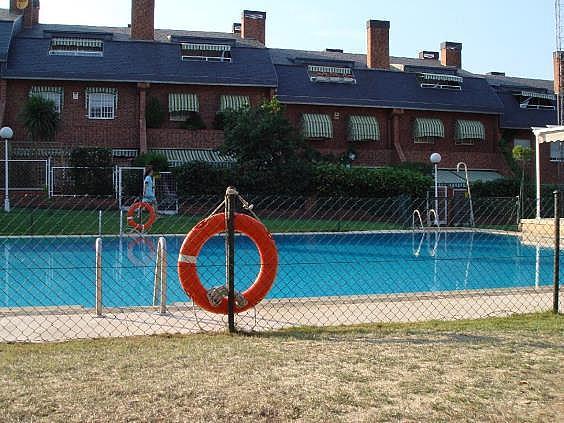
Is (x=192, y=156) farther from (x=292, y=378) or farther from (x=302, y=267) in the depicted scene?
(x=292, y=378)

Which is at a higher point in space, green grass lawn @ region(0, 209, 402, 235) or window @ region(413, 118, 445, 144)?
window @ region(413, 118, 445, 144)

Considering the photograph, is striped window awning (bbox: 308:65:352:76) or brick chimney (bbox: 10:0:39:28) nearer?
brick chimney (bbox: 10:0:39:28)

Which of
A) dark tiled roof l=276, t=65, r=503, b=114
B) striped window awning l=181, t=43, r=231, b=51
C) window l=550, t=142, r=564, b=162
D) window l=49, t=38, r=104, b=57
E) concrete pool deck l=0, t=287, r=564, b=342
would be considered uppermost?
striped window awning l=181, t=43, r=231, b=51

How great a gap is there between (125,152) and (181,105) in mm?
3076

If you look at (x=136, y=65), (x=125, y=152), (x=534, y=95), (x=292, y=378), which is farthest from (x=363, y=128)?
(x=292, y=378)

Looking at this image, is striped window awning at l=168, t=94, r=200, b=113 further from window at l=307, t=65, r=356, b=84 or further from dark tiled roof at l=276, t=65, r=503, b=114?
window at l=307, t=65, r=356, b=84

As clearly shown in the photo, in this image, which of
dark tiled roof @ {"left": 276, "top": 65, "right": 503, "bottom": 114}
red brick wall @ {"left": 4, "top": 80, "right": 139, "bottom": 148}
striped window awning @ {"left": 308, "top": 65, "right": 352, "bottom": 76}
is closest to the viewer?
red brick wall @ {"left": 4, "top": 80, "right": 139, "bottom": 148}

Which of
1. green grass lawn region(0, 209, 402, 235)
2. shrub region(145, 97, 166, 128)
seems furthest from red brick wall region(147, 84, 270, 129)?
green grass lawn region(0, 209, 402, 235)

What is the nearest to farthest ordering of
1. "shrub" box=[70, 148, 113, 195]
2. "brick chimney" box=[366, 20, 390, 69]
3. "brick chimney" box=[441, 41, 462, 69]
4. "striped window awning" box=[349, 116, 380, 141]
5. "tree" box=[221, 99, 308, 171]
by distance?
"shrub" box=[70, 148, 113, 195], "tree" box=[221, 99, 308, 171], "striped window awning" box=[349, 116, 380, 141], "brick chimney" box=[366, 20, 390, 69], "brick chimney" box=[441, 41, 462, 69]

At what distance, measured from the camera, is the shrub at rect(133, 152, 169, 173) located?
79.8 ft

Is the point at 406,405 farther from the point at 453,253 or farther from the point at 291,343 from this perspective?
the point at 453,253

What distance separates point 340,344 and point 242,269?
7.53m

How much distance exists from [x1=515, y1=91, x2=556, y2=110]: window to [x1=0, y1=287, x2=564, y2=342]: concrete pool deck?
29.3 meters

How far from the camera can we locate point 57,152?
24.7 metres
